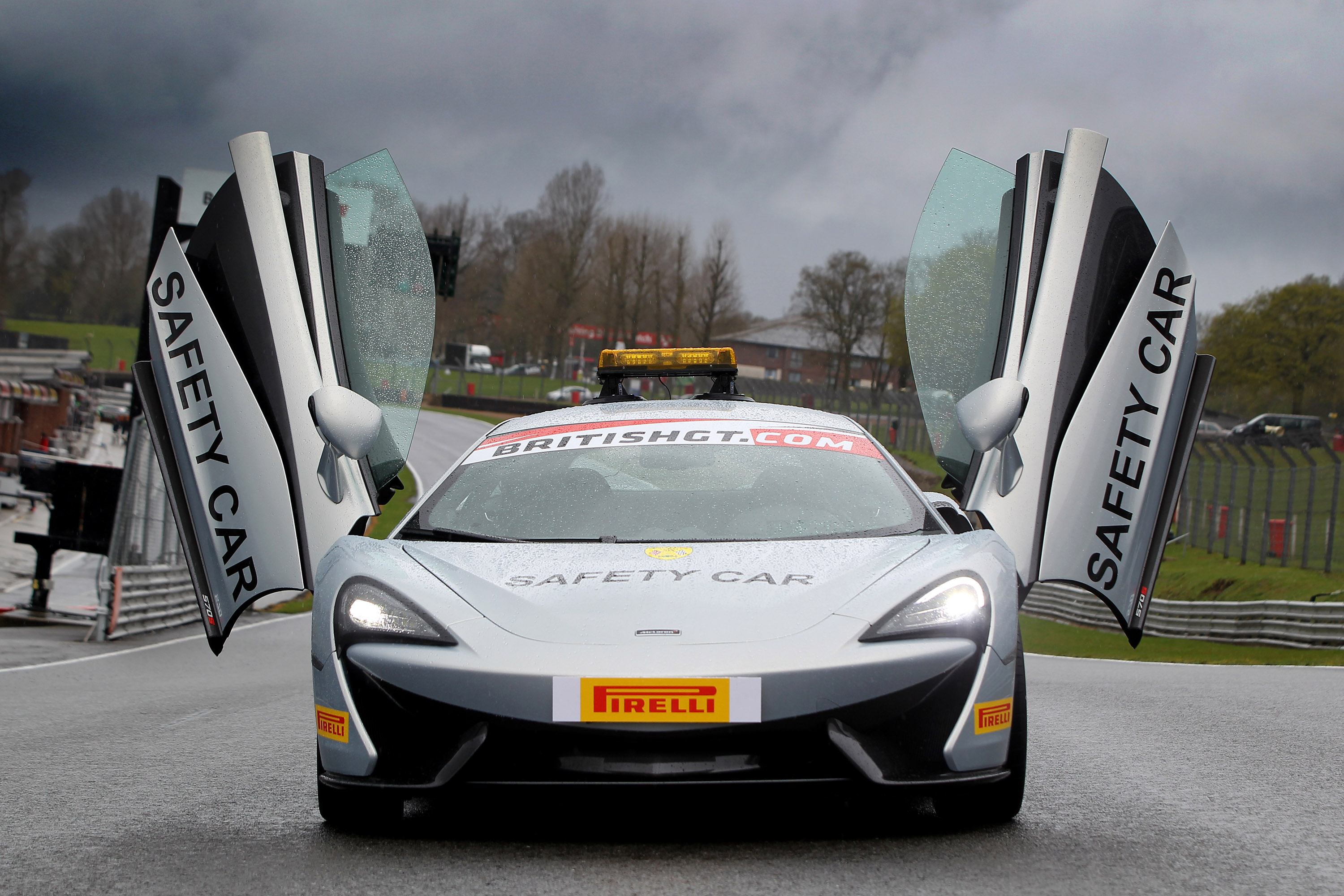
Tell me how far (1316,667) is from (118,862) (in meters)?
11.8

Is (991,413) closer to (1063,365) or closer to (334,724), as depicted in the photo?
(1063,365)

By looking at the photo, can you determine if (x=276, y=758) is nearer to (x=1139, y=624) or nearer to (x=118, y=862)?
(x=118, y=862)

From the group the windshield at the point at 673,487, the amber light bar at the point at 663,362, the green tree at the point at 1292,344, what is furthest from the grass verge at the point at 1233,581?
the green tree at the point at 1292,344

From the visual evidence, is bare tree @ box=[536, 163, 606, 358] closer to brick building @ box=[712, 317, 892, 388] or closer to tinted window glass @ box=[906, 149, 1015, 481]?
brick building @ box=[712, 317, 892, 388]

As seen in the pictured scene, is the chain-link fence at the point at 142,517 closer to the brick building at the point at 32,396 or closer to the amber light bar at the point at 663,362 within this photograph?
the amber light bar at the point at 663,362

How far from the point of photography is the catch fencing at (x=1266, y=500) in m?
19.8

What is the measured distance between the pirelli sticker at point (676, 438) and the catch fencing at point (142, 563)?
974 cm

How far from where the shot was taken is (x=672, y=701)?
303 cm

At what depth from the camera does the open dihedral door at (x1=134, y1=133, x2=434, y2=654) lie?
496cm

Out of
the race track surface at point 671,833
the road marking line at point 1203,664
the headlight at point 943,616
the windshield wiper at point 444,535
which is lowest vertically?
the road marking line at point 1203,664

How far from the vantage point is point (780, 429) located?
4.74 m

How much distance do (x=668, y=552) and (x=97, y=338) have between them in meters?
98.4

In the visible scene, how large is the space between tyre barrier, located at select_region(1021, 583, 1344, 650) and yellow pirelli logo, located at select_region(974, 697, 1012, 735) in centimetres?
1234

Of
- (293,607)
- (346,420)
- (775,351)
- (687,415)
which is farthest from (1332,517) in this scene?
(775,351)
